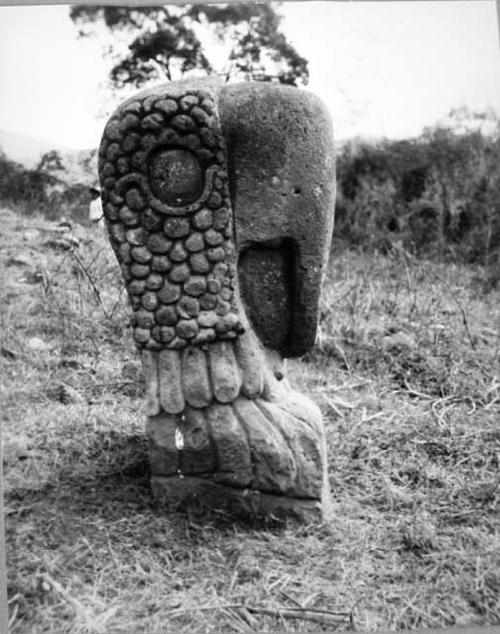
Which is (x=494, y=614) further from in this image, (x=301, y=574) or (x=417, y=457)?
→ (x=417, y=457)

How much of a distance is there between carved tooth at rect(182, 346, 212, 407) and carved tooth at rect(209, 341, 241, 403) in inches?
1.1

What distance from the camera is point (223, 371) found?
270 centimetres

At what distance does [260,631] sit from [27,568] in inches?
31.9

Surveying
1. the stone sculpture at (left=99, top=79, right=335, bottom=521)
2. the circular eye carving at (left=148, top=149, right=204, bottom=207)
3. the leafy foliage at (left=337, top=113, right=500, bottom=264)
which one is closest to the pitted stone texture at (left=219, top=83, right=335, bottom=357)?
the stone sculpture at (left=99, top=79, right=335, bottom=521)

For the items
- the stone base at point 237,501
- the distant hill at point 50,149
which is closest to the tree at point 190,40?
the distant hill at point 50,149

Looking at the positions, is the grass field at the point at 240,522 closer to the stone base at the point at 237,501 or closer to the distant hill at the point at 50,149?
the stone base at the point at 237,501

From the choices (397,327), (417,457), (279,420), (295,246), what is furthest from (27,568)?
(397,327)

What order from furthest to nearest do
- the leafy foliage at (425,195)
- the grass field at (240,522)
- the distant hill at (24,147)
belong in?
1. the leafy foliage at (425,195)
2. the distant hill at (24,147)
3. the grass field at (240,522)

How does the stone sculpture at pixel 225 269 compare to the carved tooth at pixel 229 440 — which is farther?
the carved tooth at pixel 229 440

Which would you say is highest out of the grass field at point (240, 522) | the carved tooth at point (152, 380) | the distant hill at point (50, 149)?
the distant hill at point (50, 149)

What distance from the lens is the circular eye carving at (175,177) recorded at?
2572mm

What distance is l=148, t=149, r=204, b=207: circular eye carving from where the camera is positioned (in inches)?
101

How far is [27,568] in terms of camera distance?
8.50 ft

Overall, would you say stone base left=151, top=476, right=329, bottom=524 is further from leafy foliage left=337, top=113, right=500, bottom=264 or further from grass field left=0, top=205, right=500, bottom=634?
leafy foliage left=337, top=113, right=500, bottom=264
